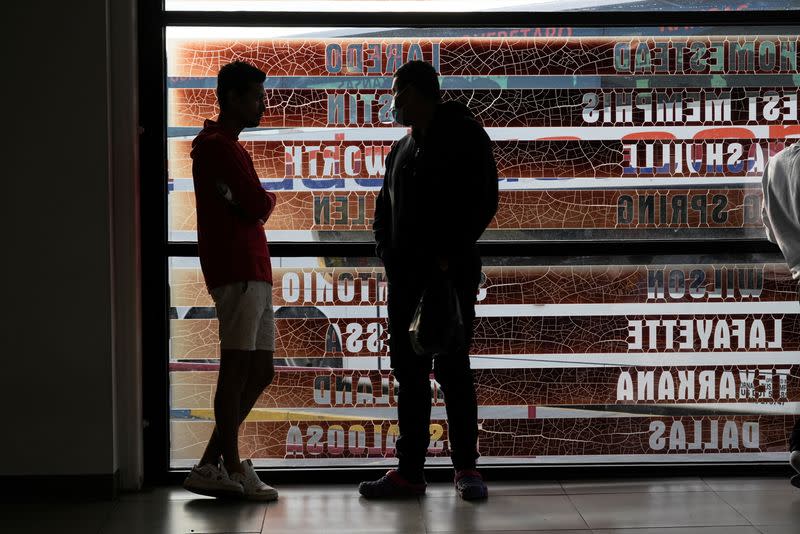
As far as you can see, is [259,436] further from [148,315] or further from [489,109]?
[489,109]

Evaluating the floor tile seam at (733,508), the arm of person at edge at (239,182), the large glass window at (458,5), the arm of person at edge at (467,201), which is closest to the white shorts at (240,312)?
the arm of person at edge at (239,182)

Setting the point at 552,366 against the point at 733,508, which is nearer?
the point at 733,508

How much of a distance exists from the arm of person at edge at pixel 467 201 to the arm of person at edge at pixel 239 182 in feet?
2.01

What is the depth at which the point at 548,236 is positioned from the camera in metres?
3.61

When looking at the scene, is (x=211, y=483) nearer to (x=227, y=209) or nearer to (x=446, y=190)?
(x=227, y=209)

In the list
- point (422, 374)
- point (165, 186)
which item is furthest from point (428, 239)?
point (165, 186)

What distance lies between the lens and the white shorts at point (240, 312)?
314cm

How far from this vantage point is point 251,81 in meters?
3.17

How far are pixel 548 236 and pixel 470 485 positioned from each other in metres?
1.03

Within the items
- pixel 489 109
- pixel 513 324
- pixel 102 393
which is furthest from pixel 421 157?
pixel 102 393

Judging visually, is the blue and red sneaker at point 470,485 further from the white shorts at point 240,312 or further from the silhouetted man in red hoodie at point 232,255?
the white shorts at point 240,312

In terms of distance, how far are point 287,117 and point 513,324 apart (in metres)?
1.22

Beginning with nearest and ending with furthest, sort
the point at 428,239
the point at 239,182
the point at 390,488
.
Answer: the point at 239,182
the point at 428,239
the point at 390,488

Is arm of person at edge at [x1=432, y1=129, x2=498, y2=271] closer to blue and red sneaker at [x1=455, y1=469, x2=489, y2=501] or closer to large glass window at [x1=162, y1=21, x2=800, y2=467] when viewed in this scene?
large glass window at [x1=162, y1=21, x2=800, y2=467]
